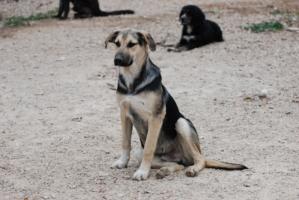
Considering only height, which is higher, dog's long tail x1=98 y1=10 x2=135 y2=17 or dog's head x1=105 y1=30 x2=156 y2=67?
dog's head x1=105 y1=30 x2=156 y2=67

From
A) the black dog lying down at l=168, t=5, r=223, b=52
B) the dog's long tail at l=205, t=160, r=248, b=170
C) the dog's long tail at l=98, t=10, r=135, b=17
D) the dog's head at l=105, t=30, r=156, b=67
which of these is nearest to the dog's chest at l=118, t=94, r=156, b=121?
the dog's head at l=105, t=30, r=156, b=67

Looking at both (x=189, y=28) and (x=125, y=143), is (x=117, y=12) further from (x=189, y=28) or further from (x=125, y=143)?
(x=125, y=143)

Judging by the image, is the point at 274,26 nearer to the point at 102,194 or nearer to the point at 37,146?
the point at 37,146

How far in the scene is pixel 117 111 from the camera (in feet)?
25.6

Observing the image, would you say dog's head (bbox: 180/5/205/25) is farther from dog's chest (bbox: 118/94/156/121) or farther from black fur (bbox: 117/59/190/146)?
dog's chest (bbox: 118/94/156/121)

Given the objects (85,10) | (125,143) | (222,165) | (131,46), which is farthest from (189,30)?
(131,46)

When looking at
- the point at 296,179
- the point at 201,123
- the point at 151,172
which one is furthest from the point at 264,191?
the point at 201,123

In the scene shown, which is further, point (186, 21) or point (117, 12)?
point (117, 12)

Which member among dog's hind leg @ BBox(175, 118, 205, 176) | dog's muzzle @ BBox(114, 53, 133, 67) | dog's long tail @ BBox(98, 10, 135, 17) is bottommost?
dog's long tail @ BBox(98, 10, 135, 17)

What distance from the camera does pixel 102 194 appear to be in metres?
5.24

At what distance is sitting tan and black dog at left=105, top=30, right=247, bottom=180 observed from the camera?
215 inches

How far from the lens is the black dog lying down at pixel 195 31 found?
11469 millimetres

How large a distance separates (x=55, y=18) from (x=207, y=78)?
6871mm

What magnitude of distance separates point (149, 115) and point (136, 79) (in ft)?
1.07
